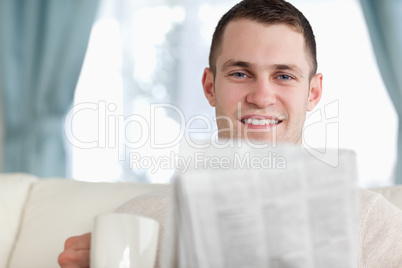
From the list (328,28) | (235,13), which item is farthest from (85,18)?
(235,13)

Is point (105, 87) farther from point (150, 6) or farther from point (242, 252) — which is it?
point (242, 252)

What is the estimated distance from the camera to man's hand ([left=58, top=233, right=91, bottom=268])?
0.87 meters

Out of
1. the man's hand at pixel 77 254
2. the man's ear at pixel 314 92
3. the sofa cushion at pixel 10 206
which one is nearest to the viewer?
the man's hand at pixel 77 254

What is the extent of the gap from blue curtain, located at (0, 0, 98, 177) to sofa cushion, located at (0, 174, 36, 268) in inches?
55.7

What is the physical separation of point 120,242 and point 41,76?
262 centimetres

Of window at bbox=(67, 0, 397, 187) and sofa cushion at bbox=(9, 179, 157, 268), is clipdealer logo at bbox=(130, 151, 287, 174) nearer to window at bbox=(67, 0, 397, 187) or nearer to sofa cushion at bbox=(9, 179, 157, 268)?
sofa cushion at bbox=(9, 179, 157, 268)

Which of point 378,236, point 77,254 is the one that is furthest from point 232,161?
point 378,236

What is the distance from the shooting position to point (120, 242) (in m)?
0.73

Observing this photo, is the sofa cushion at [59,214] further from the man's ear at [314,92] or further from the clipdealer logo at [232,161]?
the clipdealer logo at [232,161]

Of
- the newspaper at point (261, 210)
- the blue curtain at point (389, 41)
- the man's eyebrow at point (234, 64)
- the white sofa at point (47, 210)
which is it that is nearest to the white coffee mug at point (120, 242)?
the newspaper at point (261, 210)

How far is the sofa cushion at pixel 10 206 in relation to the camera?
1.59 m

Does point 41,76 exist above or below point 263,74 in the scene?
above

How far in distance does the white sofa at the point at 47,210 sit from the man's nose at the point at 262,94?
0.44 m

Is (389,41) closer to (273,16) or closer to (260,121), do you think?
(273,16)
